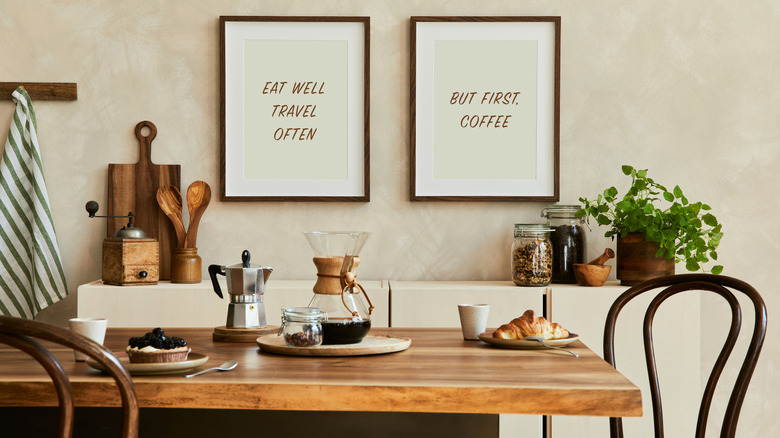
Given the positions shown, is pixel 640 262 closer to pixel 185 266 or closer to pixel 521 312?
pixel 521 312

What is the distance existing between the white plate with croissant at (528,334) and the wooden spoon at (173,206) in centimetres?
148

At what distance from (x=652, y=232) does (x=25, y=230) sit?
7.48 ft

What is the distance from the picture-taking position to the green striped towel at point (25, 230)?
2.68 m

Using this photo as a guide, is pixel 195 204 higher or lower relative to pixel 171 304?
higher

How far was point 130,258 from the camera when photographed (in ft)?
8.25

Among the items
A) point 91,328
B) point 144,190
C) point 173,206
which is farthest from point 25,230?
point 91,328

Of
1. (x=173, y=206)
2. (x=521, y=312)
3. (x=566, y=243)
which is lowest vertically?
(x=521, y=312)

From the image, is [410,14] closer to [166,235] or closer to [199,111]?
[199,111]

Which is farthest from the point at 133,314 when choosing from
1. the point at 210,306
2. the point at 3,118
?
the point at 3,118

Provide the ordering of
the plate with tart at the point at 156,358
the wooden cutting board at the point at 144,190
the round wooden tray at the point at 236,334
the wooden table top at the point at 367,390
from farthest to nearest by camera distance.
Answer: the wooden cutting board at the point at 144,190, the round wooden tray at the point at 236,334, the plate with tart at the point at 156,358, the wooden table top at the point at 367,390

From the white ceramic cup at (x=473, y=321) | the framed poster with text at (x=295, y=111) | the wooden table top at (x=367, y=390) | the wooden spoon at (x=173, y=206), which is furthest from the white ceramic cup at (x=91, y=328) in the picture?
the framed poster with text at (x=295, y=111)

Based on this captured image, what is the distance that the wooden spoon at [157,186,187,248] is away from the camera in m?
2.72

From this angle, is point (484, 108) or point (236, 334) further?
point (484, 108)

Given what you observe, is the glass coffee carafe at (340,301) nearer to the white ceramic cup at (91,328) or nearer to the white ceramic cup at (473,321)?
the white ceramic cup at (473,321)
